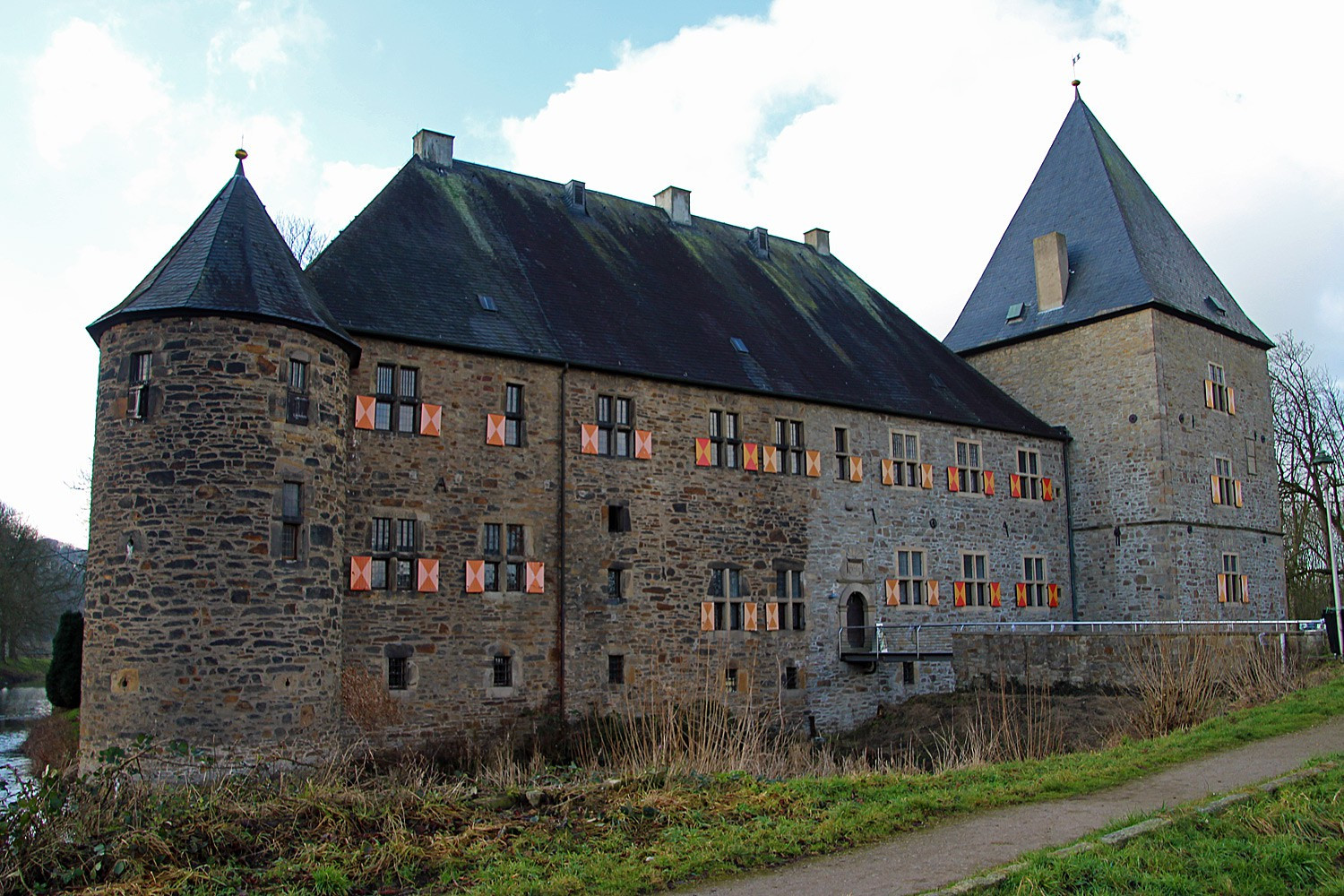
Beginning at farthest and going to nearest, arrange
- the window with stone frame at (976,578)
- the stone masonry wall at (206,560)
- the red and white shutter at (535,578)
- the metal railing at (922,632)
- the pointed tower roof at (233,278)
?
the window with stone frame at (976,578), the metal railing at (922,632), the red and white shutter at (535,578), the pointed tower roof at (233,278), the stone masonry wall at (206,560)

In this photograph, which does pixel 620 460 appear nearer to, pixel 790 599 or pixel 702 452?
pixel 702 452

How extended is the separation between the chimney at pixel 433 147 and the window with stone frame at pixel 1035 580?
15.4 meters

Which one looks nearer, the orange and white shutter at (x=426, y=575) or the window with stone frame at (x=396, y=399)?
the orange and white shutter at (x=426, y=575)

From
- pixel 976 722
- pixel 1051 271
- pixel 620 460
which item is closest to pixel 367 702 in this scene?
pixel 620 460

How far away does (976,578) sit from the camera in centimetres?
2436

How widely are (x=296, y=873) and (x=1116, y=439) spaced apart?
2338 centimetres

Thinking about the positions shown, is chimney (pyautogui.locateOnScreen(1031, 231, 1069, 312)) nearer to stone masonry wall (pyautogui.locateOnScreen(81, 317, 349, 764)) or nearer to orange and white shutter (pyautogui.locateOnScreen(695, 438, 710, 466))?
orange and white shutter (pyautogui.locateOnScreen(695, 438, 710, 466))

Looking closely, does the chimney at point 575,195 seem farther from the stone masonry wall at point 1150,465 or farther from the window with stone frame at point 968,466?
the stone masonry wall at point 1150,465

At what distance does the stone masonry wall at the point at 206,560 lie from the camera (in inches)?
531

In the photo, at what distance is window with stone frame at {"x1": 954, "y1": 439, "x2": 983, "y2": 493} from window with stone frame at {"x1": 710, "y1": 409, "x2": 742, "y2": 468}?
6.32m

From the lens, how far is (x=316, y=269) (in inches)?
686

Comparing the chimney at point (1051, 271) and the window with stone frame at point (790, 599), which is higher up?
the chimney at point (1051, 271)

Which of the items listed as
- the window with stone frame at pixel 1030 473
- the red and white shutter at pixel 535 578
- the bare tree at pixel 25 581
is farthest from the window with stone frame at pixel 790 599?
the bare tree at pixel 25 581

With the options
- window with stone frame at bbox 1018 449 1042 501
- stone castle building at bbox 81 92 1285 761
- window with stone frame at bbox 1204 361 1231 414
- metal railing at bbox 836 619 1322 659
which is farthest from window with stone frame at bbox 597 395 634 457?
window with stone frame at bbox 1204 361 1231 414
